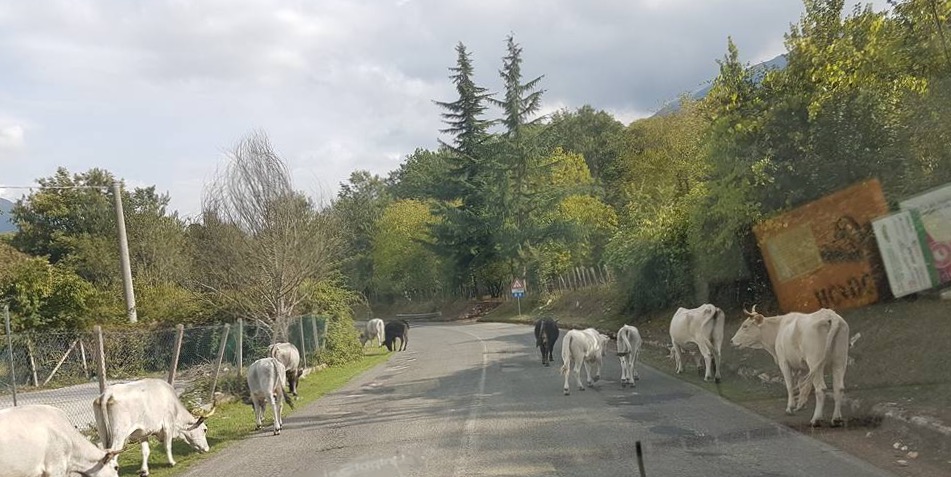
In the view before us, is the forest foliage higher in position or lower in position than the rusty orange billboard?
higher

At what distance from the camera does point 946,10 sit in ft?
Answer: 35.6

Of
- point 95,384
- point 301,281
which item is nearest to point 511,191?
point 301,281

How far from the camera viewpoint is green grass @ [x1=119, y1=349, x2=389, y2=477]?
1060cm

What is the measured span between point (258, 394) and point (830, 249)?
12039mm

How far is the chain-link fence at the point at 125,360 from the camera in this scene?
1759 centimetres

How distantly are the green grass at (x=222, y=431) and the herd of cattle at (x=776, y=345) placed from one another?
5.95 metres

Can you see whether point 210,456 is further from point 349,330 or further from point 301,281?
point 349,330

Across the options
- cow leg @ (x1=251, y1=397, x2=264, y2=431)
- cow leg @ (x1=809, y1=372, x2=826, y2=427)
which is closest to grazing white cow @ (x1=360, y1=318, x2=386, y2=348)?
cow leg @ (x1=251, y1=397, x2=264, y2=431)

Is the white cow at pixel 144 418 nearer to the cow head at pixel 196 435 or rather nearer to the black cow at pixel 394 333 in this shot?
the cow head at pixel 196 435

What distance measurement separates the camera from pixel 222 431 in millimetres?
13102

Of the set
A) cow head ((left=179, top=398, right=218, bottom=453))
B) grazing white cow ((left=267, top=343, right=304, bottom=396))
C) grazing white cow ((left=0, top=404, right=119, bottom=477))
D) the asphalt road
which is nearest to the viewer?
grazing white cow ((left=0, top=404, right=119, bottom=477))

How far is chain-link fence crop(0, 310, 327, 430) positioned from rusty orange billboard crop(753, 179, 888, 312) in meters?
13.0

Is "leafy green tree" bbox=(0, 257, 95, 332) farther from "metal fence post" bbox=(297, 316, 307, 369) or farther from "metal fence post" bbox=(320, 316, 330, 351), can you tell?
"metal fence post" bbox=(320, 316, 330, 351)

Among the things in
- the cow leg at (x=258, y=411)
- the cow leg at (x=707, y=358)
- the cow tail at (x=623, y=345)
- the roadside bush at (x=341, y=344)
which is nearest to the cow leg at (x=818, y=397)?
the cow leg at (x=707, y=358)
